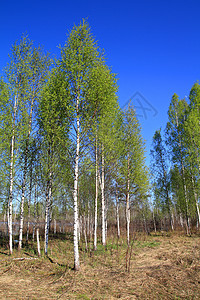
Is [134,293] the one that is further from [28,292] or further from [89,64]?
[89,64]

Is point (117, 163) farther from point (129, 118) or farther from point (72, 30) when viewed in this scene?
point (72, 30)

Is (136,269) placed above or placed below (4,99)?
below

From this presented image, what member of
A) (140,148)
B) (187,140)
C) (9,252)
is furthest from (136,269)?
(187,140)

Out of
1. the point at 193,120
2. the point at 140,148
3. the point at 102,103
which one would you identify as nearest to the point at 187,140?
the point at 193,120

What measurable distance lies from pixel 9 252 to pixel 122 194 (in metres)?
10.2

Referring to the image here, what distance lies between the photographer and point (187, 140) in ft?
61.7

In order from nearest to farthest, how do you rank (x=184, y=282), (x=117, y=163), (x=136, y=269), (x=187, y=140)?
1. (x=184, y=282)
2. (x=136, y=269)
3. (x=117, y=163)
4. (x=187, y=140)

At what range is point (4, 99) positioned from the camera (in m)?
11.6

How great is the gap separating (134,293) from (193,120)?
1655 centimetres

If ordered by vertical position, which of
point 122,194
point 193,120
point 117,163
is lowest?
point 122,194

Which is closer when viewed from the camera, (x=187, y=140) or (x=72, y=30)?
(x=72, y=30)

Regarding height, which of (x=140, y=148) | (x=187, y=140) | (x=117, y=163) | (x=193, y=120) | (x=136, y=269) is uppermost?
(x=193, y=120)

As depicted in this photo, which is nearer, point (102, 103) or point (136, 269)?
point (136, 269)

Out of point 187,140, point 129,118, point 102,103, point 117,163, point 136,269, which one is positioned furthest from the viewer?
point 187,140
